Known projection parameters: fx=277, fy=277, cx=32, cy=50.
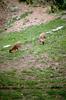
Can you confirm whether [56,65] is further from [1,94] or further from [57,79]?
[1,94]

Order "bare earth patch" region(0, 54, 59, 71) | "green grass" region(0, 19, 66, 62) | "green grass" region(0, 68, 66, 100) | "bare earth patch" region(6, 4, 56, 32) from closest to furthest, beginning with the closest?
1. "green grass" region(0, 68, 66, 100)
2. "bare earth patch" region(0, 54, 59, 71)
3. "green grass" region(0, 19, 66, 62)
4. "bare earth patch" region(6, 4, 56, 32)

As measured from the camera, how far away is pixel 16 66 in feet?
45.4

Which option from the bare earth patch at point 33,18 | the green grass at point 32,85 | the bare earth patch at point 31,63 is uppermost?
the green grass at point 32,85

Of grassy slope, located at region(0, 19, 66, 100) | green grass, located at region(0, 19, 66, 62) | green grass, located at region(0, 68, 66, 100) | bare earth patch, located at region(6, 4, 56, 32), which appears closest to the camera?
green grass, located at region(0, 68, 66, 100)

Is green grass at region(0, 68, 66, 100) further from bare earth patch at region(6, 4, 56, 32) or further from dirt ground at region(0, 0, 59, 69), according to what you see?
bare earth patch at region(6, 4, 56, 32)

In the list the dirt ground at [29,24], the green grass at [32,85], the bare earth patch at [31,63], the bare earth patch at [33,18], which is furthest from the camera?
the bare earth patch at [33,18]

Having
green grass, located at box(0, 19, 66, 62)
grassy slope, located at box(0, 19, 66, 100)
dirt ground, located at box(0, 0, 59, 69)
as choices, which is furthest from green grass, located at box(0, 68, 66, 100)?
green grass, located at box(0, 19, 66, 62)

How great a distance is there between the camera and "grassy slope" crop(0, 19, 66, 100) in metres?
9.53

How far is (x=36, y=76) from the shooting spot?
12.1 m

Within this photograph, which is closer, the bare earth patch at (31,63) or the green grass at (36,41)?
the bare earth patch at (31,63)

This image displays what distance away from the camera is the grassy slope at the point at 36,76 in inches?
375

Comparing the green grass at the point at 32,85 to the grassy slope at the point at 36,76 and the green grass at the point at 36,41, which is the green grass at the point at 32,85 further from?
the green grass at the point at 36,41

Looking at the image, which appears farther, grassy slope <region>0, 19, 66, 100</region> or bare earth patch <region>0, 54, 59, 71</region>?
bare earth patch <region>0, 54, 59, 71</region>

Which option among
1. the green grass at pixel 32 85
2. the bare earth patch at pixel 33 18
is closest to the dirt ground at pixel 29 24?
the bare earth patch at pixel 33 18
